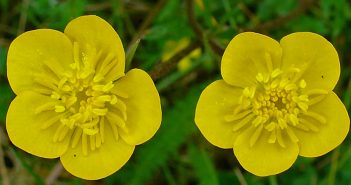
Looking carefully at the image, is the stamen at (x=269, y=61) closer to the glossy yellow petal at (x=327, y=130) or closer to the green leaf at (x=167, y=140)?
the glossy yellow petal at (x=327, y=130)

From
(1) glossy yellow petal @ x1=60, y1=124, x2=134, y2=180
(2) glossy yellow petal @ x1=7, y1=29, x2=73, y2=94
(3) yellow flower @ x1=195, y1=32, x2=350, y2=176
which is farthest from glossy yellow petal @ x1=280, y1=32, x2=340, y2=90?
(2) glossy yellow petal @ x1=7, y1=29, x2=73, y2=94

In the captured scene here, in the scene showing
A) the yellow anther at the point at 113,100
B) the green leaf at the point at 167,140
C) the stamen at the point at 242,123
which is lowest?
the green leaf at the point at 167,140

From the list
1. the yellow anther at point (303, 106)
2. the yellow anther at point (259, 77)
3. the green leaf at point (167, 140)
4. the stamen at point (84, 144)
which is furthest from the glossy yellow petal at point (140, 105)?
the green leaf at point (167, 140)

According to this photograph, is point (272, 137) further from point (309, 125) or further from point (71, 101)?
point (71, 101)

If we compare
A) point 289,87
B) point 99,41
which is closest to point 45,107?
point 99,41

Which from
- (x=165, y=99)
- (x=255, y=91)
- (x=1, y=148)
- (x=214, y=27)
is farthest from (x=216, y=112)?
(x=1, y=148)

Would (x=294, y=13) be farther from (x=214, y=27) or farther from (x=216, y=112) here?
(x=216, y=112)
